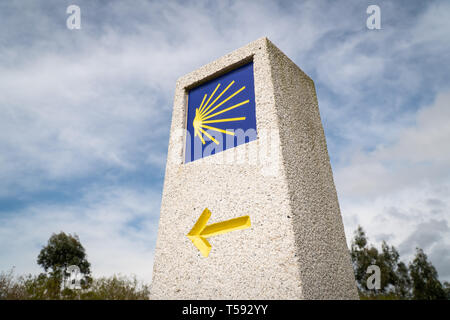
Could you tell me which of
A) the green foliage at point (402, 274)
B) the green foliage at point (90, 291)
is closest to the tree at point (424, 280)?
the green foliage at point (402, 274)

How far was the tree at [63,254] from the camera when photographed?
1730 centimetres

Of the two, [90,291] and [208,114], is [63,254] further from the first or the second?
[208,114]

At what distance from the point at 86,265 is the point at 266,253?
19456 mm

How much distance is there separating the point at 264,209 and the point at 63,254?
777 inches

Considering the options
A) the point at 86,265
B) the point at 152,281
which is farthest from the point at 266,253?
the point at 86,265

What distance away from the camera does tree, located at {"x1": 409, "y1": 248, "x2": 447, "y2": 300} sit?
20.4 meters

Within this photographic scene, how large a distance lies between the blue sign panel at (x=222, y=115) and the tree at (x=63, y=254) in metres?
17.8

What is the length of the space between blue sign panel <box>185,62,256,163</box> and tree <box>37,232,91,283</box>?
17832 millimetres

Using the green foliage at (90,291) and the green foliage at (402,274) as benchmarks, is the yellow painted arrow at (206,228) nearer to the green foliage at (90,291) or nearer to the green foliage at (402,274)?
the green foliage at (90,291)

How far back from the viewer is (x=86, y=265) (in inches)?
704

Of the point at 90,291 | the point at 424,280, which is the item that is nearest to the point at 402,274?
the point at 424,280

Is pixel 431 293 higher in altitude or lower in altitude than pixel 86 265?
lower

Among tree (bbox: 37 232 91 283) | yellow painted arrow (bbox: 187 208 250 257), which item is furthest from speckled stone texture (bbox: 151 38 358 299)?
tree (bbox: 37 232 91 283)
